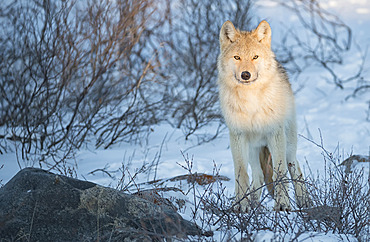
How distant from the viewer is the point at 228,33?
4.87 m

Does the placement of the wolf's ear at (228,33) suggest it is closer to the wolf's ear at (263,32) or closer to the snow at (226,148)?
the wolf's ear at (263,32)

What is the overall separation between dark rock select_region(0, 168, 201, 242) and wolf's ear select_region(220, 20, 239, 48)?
2377 mm

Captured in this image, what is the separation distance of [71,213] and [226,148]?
193 inches

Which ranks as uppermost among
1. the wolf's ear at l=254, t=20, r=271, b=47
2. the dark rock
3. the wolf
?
the wolf's ear at l=254, t=20, r=271, b=47

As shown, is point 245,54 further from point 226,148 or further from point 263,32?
point 226,148

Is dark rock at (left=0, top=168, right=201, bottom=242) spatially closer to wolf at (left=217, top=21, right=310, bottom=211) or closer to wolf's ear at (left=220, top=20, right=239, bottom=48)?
wolf at (left=217, top=21, right=310, bottom=211)

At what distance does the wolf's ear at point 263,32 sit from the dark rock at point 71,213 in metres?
2.47

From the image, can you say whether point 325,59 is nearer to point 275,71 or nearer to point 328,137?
point 328,137

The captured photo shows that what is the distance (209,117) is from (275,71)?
394cm

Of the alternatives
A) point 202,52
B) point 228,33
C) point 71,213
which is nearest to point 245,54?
point 228,33

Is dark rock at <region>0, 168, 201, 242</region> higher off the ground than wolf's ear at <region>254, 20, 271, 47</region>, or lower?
lower

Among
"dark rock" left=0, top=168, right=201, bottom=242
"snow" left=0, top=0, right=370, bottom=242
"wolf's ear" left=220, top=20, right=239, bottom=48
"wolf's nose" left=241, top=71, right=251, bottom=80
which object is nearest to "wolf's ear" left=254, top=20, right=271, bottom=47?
"wolf's ear" left=220, top=20, right=239, bottom=48

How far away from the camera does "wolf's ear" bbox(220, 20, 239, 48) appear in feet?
15.8

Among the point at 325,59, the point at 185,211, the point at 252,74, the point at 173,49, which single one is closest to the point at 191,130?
the point at 173,49
